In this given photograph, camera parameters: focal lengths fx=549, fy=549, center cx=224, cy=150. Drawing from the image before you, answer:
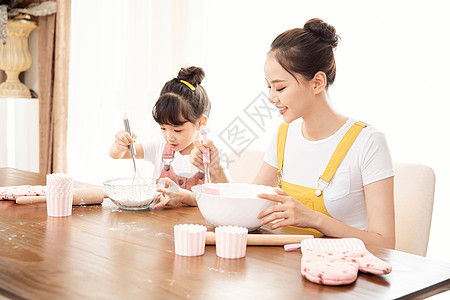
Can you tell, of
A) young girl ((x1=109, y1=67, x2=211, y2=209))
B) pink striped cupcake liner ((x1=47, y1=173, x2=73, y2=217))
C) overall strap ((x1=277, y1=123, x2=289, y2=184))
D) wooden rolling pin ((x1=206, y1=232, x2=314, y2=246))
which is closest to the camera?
wooden rolling pin ((x1=206, y1=232, x2=314, y2=246))

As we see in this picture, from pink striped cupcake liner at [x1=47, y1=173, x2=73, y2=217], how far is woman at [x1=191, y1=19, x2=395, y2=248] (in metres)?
0.42

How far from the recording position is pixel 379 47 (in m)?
Answer: 2.40

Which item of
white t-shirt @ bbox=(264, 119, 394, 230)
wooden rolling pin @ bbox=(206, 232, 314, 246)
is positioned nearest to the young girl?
white t-shirt @ bbox=(264, 119, 394, 230)

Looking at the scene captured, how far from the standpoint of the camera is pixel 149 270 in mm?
975

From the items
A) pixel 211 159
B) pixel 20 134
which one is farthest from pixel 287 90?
pixel 20 134

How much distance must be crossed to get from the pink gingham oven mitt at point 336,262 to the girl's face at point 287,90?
0.57m

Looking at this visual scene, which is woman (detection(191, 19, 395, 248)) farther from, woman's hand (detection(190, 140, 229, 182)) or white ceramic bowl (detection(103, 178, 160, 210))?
white ceramic bowl (detection(103, 178, 160, 210))

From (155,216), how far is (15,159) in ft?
9.25

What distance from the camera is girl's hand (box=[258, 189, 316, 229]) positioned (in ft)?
4.16

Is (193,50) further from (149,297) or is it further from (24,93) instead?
(149,297)

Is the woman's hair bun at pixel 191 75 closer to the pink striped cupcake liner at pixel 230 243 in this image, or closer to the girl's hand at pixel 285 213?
the girl's hand at pixel 285 213

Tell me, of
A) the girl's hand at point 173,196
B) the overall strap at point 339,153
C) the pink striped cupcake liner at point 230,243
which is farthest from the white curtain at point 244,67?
the pink striped cupcake liner at point 230,243

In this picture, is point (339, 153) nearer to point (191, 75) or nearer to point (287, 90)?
point (287, 90)

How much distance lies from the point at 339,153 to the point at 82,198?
29.8 inches
